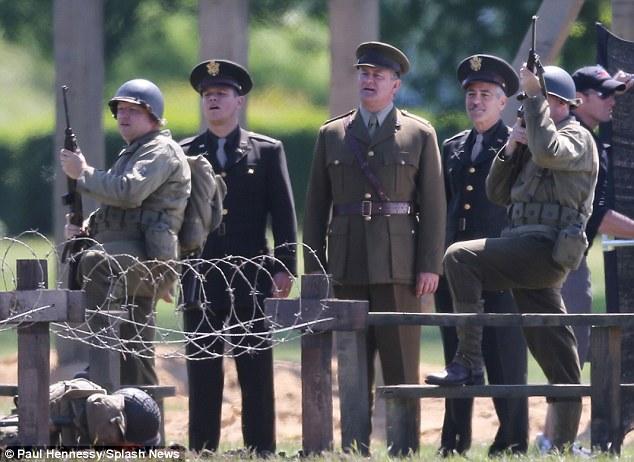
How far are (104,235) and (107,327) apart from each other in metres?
0.84

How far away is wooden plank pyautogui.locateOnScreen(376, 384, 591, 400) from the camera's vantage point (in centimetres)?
881

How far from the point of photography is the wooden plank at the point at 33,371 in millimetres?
8234

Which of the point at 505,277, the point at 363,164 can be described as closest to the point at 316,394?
the point at 505,277

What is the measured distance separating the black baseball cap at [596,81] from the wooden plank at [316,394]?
238 cm

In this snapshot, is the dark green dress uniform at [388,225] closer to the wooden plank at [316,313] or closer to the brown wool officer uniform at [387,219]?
the brown wool officer uniform at [387,219]

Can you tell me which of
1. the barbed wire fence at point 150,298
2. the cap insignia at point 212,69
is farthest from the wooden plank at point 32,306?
the cap insignia at point 212,69

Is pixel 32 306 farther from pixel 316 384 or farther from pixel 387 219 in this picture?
pixel 387 219

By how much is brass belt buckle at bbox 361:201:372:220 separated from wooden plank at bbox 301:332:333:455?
131 centimetres

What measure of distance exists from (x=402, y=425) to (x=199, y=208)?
151 centimetres

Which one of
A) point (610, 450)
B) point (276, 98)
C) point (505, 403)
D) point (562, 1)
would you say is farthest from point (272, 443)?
point (276, 98)

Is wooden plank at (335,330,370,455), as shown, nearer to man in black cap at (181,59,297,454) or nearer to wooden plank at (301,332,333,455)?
wooden plank at (301,332,333,455)

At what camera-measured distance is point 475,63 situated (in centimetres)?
980

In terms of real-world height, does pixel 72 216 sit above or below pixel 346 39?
below

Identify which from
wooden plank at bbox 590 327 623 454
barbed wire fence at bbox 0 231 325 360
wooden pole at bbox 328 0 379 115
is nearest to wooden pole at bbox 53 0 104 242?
wooden pole at bbox 328 0 379 115
